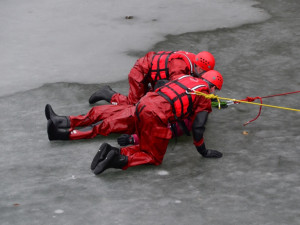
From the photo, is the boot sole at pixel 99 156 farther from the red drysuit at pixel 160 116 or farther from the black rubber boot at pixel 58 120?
the black rubber boot at pixel 58 120

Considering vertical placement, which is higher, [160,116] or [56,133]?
[160,116]

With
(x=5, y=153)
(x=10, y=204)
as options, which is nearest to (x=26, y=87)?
(x=5, y=153)

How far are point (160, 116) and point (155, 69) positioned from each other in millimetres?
1174

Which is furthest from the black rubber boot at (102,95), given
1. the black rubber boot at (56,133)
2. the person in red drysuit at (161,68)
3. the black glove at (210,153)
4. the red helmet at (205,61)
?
the black glove at (210,153)

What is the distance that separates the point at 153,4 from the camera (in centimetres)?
1045

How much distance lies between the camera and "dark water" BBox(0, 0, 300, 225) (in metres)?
4.21

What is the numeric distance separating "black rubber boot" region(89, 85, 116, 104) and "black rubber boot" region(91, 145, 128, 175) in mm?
1576

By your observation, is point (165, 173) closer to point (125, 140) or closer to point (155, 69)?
point (125, 140)

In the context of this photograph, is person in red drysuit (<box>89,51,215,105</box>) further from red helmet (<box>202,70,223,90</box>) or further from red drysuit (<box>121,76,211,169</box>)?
red drysuit (<box>121,76,211,169</box>)

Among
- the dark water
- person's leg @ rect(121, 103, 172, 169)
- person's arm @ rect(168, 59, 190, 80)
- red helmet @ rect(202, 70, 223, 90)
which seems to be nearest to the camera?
the dark water

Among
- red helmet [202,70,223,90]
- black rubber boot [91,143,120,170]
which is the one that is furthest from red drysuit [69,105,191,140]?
black rubber boot [91,143,120,170]

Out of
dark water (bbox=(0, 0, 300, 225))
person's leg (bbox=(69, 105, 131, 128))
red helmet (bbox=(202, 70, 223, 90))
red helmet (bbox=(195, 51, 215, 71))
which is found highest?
red helmet (bbox=(195, 51, 215, 71))

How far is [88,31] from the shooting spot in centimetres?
902

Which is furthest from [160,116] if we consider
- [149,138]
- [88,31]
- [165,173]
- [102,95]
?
[88,31]
